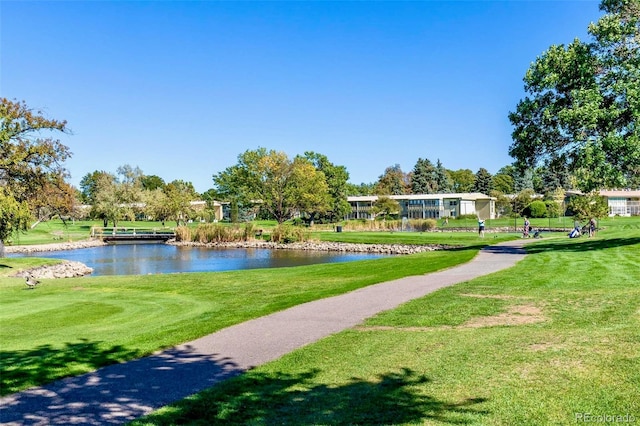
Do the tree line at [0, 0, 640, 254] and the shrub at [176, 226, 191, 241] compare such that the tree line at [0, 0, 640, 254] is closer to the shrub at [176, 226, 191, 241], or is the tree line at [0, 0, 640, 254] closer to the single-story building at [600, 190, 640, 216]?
the shrub at [176, 226, 191, 241]

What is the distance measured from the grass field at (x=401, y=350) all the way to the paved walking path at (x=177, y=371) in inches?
14.8

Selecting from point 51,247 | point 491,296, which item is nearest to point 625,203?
point 51,247

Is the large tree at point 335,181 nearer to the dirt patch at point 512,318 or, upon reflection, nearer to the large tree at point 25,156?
the large tree at point 25,156

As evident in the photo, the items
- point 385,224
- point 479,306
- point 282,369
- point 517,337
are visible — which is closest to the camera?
point 282,369

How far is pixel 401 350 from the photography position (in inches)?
326

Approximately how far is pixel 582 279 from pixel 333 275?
357 inches

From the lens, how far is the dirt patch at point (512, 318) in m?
9.93

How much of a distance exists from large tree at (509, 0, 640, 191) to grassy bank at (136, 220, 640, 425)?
11787 mm

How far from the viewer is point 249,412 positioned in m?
5.92

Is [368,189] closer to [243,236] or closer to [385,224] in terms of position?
[385,224]

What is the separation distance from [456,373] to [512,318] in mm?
3971

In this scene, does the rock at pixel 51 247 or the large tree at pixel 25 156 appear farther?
the rock at pixel 51 247

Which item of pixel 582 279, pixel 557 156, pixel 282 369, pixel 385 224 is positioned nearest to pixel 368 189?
pixel 385 224

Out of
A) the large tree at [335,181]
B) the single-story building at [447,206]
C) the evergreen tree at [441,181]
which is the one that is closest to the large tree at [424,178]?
the evergreen tree at [441,181]
